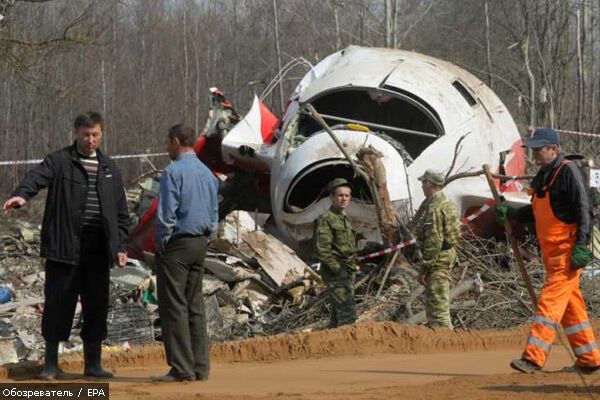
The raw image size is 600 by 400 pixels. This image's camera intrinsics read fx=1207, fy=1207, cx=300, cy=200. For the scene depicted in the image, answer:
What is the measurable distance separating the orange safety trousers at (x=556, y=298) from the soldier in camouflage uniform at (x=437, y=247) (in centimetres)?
256

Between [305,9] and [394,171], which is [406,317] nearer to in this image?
[394,171]

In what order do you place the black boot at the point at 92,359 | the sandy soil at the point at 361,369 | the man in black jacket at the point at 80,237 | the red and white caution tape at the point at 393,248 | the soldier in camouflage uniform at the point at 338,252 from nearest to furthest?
the sandy soil at the point at 361,369 < the man in black jacket at the point at 80,237 < the black boot at the point at 92,359 < the soldier in camouflage uniform at the point at 338,252 < the red and white caution tape at the point at 393,248

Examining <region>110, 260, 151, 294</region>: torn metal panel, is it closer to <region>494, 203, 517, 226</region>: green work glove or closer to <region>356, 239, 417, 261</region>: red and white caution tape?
<region>356, 239, 417, 261</region>: red and white caution tape

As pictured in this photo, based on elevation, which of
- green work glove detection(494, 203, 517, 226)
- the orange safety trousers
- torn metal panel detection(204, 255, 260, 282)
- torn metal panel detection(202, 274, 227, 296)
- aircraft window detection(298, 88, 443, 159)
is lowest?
torn metal panel detection(202, 274, 227, 296)

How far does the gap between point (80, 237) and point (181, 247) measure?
82 centimetres

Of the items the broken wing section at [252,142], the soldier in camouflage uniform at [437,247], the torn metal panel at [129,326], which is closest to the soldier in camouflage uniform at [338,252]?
the soldier in camouflage uniform at [437,247]

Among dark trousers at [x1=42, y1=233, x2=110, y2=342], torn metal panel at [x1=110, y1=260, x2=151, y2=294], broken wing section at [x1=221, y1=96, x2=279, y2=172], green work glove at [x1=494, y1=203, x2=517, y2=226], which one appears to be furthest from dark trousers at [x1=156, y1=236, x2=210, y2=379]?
broken wing section at [x1=221, y1=96, x2=279, y2=172]

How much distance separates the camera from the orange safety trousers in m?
8.75

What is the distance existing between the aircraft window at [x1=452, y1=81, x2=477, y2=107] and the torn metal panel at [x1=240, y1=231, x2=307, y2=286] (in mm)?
3560

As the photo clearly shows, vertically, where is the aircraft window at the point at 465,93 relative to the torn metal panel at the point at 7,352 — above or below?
above

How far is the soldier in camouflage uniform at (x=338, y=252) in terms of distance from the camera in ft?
40.2

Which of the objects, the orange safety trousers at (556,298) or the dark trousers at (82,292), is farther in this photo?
the dark trousers at (82,292)

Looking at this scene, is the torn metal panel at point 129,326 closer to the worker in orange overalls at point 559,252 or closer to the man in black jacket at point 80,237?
the man in black jacket at point 80,237

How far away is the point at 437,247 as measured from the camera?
11.7m
